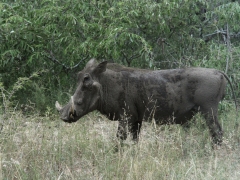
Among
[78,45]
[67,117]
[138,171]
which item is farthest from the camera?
[78,45]

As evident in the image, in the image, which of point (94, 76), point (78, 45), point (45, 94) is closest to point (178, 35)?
point (78, 45)

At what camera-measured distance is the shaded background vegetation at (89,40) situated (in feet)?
23.1

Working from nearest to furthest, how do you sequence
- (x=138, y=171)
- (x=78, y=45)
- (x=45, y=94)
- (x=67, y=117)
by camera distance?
(x=138, y=171)
(x=67, y=117)
(x=78, y=45)
(x=45, y=94)

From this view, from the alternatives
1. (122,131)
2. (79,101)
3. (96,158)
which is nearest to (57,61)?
(79,101)

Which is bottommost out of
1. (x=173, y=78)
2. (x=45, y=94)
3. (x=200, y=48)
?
(x=45, y=94)

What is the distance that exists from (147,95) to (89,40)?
6.11 ft

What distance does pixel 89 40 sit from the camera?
7.05 m

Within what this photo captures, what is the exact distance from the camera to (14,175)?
159 inches

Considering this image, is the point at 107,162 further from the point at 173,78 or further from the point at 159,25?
the point at 159,25

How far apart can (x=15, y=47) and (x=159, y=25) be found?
2.35m

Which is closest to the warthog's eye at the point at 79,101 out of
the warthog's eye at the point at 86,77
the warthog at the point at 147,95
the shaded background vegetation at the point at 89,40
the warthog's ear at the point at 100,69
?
the warthog at the point at 147,95

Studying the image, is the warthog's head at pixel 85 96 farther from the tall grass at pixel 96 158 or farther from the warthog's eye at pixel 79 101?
the tall grass at pixel 96 158

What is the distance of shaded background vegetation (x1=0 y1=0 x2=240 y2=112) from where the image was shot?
23.1ft

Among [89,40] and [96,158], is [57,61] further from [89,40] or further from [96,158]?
[96,158]
